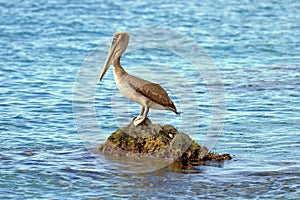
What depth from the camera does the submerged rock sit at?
9.76 m

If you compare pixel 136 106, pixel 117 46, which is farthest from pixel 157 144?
pixel 136 106

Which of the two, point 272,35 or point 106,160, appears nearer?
point 106,160

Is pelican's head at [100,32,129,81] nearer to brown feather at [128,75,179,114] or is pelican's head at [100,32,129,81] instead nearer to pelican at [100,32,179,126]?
pelican at [100,32,179,126]

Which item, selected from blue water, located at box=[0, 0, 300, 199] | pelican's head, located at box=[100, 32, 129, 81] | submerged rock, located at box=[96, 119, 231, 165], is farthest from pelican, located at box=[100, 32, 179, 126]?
blue water, located at box=[0, 0, 300, 199]

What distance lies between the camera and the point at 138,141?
32.3 ft

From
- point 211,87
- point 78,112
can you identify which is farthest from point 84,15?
point 78,112

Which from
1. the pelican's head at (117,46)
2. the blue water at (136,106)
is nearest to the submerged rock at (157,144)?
the blue water at (136,106)

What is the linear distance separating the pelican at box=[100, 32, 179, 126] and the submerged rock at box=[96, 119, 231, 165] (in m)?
0.19

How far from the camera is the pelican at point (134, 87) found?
30.7ft

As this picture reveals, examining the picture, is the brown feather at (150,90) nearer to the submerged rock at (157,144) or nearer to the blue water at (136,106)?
the submerged rock at (157,144)

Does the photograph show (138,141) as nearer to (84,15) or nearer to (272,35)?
(272,35)

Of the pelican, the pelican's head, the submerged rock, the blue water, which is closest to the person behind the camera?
the blue water

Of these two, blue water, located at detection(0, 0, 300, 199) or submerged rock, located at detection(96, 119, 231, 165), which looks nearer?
blue water, located at detection(0, 0, 300, 199)

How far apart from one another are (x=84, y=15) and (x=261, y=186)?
1763cm
